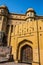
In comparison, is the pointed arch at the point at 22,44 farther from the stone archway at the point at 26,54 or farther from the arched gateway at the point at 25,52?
the stone archway at the point at 26,54

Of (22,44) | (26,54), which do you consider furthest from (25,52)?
(22,44)

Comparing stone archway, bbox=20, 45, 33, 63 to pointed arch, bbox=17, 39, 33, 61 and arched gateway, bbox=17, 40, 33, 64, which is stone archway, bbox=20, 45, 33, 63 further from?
pointed arch, bbox=17, 39, 33, 61

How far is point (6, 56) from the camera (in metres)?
12.7

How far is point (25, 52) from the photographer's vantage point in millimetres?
13383

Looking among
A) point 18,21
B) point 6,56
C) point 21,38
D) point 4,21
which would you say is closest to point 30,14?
point 18,21

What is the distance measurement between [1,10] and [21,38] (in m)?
17.0

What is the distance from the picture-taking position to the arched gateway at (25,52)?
12933 millimetres

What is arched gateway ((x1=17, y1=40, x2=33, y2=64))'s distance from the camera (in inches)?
509

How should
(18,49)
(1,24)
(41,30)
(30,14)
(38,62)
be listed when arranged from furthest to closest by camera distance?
(30,14) → (1,24) → (18,49) → (41,30) → (38,62)

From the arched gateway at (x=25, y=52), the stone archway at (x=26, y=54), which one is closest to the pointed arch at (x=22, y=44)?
the arched gateway at (x=25, y=52)

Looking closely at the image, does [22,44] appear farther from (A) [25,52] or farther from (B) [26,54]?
(B) [26,54]

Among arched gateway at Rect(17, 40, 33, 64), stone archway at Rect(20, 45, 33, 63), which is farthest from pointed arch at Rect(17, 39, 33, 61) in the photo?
stone archway at Rect(20, 45, 33, 63)

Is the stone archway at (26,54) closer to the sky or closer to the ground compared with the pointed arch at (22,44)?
closer to the ground

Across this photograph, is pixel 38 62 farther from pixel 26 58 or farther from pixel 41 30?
pixel 41 30
